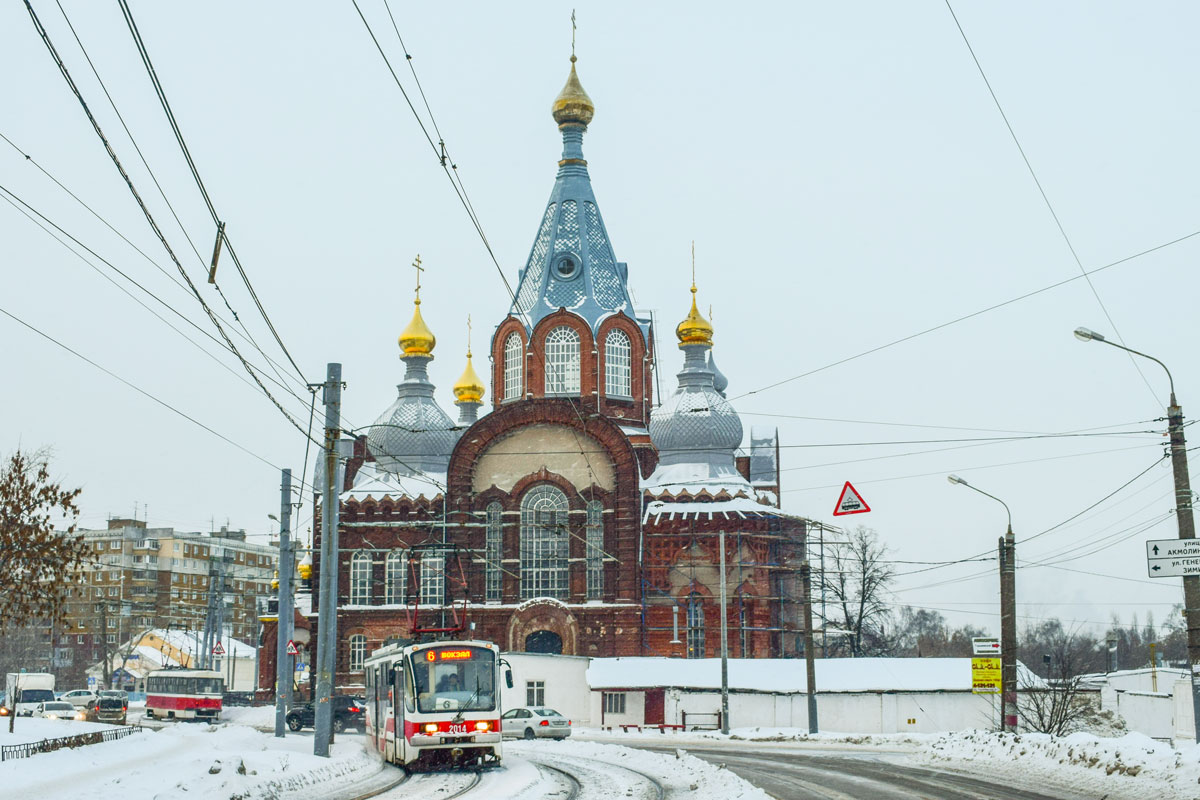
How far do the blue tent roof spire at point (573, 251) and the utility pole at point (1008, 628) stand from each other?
1257 inches

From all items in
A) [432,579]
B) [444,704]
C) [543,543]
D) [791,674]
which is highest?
[543,543]

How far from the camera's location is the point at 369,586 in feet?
189

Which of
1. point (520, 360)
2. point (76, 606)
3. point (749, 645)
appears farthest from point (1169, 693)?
point (76, 606)

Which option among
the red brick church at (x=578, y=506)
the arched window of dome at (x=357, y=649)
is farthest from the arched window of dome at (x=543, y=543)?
the arched window of dome at (x=357, y=649)

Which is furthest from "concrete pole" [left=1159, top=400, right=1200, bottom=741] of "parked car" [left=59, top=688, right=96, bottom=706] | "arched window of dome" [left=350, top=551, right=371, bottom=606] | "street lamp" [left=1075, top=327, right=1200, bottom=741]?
"parked car" [left=59, top=688, right=96, bottom=706]

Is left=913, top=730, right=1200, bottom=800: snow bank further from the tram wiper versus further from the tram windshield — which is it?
the tram wiper

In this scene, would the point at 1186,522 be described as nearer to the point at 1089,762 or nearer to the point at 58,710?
the point at 1089,762

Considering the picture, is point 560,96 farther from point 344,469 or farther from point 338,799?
point 338,799

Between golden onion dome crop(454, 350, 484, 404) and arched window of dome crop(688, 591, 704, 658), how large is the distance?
69.0 ft

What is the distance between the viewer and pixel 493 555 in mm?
55438

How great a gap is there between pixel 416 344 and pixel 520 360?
6980 mm

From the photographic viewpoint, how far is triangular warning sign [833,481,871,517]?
3250 cm

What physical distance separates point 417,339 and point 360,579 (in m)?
13.0

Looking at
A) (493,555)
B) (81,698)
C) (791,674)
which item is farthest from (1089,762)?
(81,698)
